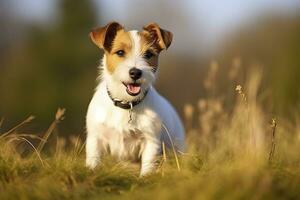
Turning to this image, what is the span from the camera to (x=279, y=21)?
27406mm

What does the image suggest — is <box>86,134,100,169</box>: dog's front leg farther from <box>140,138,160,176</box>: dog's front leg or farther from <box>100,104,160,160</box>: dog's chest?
<box>140,138,160,176</box>: dog's front leg

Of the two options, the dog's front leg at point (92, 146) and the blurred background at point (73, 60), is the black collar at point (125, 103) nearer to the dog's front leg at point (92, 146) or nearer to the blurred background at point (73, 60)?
the dog's front leg at point (92, 146)

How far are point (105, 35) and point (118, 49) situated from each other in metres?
0.20

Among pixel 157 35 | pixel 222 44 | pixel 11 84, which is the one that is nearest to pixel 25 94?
pixel 11 84

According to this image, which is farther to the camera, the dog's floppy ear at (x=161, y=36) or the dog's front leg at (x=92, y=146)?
the dog's floppy ear at (x=161, y=36)

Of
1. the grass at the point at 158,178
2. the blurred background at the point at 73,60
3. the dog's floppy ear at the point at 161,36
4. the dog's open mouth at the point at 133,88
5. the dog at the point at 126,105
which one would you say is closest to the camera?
the grass at the point at 158,178

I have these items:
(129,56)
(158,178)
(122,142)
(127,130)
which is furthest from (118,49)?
(158,178)

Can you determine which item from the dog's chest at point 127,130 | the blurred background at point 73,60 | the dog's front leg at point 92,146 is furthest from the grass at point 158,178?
the blurred background at point 73,60

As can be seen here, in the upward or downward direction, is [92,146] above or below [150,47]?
below

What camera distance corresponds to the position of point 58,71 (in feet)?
83.0

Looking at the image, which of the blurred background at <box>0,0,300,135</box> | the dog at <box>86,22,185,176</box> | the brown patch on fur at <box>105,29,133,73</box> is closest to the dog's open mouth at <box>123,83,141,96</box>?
the dog at <box>86,22,185,176</box>

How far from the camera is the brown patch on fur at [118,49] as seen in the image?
19.8 feet

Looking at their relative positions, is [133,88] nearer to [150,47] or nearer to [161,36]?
[150,47]

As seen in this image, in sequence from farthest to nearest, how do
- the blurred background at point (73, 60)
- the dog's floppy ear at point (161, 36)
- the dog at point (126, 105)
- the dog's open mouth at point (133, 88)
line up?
the blurred background at point (73, 60) → the dog's floppy ear at point (161, 36) → the dog at point (126, 105) → the dog's open mouth at point (133, 88)
